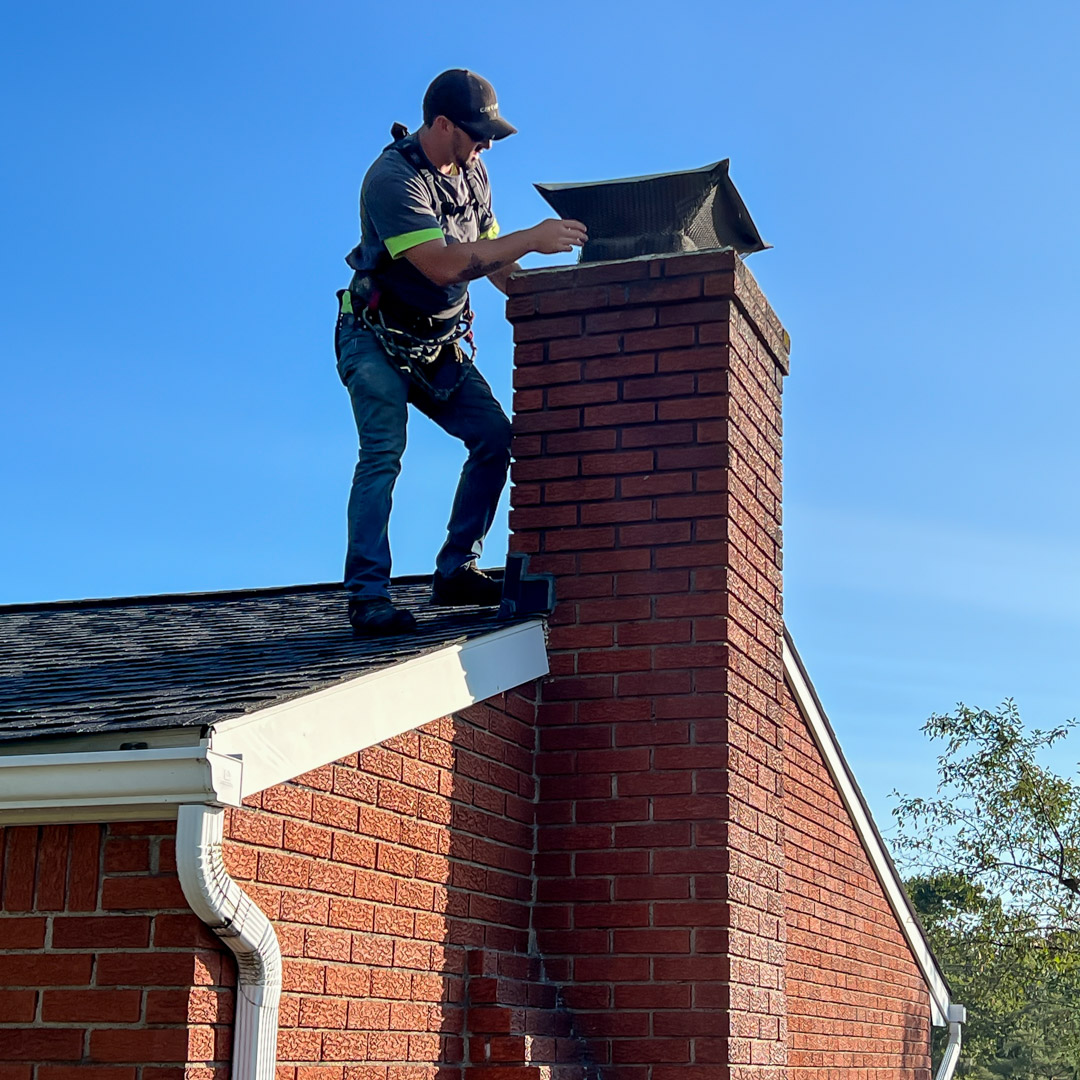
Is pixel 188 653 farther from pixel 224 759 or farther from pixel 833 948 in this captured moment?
pixel 833 948

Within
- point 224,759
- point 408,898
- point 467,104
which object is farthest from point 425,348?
point 224,759

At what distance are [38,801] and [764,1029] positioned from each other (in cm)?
299

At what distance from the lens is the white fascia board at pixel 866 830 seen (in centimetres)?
779

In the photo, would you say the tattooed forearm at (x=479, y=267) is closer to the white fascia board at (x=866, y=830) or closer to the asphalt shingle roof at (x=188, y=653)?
the asphalt shingle roof at (x=188, y=653)

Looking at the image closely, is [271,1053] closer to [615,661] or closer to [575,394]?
[615,661]

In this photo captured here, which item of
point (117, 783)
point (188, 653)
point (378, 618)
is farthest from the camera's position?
point (378, 618)

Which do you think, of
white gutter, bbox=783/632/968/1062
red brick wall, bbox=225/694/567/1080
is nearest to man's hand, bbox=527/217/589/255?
red brick wall, bbox=225/694/567/1080

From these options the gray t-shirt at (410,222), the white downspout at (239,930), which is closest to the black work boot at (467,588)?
the gray t-shirt at (410,222)

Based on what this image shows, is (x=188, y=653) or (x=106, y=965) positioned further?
(x=188, y=653)

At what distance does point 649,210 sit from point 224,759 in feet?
11.0

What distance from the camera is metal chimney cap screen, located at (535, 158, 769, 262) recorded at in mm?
6031

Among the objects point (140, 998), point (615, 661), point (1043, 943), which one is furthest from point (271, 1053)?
point (1043, 943)

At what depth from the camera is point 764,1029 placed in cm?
543

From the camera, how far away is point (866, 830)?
9.12 m
